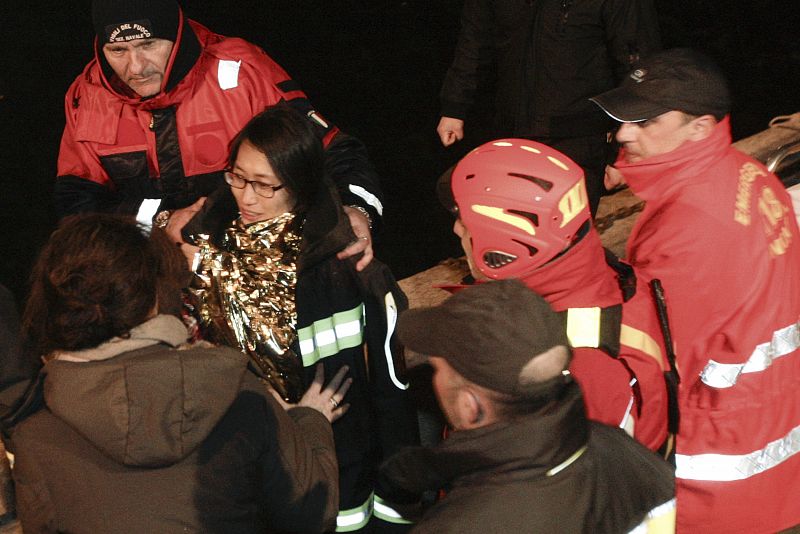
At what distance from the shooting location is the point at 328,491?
7.29 ft

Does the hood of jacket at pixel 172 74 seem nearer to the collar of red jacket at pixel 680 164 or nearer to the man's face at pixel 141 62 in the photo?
the man's face at pixel 141 62

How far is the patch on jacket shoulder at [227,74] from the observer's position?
3.21 m

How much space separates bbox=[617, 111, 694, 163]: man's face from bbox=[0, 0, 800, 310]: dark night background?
367 cm

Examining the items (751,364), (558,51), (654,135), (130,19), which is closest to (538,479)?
(751,364)

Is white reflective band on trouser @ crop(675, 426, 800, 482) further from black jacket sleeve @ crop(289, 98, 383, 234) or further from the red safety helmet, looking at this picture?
black jacket sleeve @ crop(289, 98, 383, 234)

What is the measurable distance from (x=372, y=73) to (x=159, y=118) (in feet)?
19.1

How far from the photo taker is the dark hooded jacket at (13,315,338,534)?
5.98ft

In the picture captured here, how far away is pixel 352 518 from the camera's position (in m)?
2.94

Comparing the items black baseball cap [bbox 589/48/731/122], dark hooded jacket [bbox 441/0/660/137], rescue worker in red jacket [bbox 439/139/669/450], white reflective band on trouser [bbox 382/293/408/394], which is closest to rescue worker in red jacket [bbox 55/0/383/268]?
white reflective band on trouser [bbox 382/293/408/394]

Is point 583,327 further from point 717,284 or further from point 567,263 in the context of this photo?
point 717,284

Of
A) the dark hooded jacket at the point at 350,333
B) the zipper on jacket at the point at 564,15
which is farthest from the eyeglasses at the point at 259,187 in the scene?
the zipper on jacket at the point at 564,15

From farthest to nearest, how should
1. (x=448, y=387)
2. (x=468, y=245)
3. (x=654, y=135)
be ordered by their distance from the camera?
(x=654, y=135), (x=468, y=245), (x=448, y=387)

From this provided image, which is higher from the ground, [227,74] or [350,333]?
[227,74]

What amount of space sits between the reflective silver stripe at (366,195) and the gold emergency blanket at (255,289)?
28 cm
